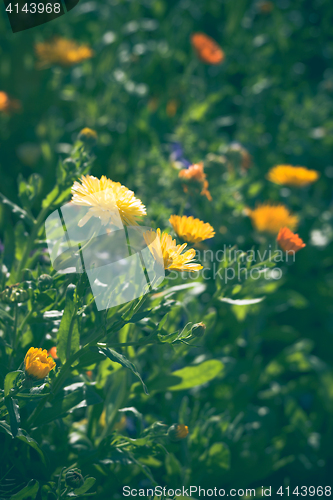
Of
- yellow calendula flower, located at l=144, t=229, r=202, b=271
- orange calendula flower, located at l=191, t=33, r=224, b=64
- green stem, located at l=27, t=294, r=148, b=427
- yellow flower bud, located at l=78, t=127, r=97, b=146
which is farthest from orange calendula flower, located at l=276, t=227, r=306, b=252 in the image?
orange calendula flower, located at l=191, t=33, r=224, b=64

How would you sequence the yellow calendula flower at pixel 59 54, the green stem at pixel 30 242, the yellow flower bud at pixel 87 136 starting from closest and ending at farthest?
the green stem at pixel 30 242, the yellow flower bud at pixel 87 136, the yellow calendula flower at pixel 59 54

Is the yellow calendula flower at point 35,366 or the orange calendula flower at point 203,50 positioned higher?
the orange calendula flower at point 203,50

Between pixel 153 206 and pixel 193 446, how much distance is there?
0.80m

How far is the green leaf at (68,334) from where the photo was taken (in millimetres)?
843

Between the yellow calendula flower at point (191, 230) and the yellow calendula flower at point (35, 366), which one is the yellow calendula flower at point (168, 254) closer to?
the yellow calendula flower at point (191, 230)

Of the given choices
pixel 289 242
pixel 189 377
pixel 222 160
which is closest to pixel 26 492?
pixel 189 377

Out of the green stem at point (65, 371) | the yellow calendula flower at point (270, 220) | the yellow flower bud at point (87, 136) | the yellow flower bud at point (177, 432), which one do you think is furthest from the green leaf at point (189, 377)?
the yellow flower bud at point (87, 136)

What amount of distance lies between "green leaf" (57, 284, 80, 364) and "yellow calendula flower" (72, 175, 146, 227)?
0.62 feet

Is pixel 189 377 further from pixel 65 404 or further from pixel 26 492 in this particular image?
pixel 26 492

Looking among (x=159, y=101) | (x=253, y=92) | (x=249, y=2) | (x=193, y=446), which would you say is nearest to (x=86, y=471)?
(x=193, y=446)

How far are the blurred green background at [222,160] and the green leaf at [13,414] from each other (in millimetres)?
308

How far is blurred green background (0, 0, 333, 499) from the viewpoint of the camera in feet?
4.65

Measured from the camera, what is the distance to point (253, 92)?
8.59 feet

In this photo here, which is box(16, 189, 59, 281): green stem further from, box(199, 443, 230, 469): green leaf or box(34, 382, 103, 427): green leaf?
box(199, 443, 230, 469): green leaf
